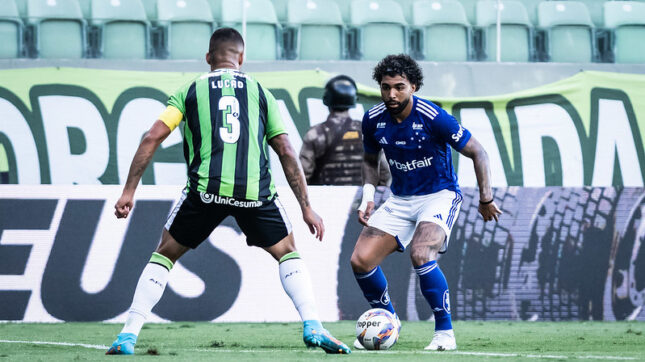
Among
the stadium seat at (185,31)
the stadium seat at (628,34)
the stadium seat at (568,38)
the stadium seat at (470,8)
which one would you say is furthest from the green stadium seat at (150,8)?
the stadium seat at (628,34)

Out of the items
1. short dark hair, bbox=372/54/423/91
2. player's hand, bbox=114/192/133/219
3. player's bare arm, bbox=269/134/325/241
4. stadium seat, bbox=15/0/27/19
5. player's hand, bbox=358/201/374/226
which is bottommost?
player's hand, bbox=358/201/374/226

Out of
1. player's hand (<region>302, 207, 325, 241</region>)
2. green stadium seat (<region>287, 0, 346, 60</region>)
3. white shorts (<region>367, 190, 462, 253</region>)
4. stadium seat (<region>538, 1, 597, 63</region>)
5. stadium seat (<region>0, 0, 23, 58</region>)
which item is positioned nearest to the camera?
player's hand (<region>302, 207, 325, 241</region>)

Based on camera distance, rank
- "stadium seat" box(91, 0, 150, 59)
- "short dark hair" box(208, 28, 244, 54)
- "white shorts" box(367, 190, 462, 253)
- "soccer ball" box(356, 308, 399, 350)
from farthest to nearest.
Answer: "stadium seat" box(91, 0, 150, 59), "white shorts" box(367, 190, 462, 253), "soccer ball" box(356, 308, 399, 350), "short dark hair" box(208, 28, 244, 54)

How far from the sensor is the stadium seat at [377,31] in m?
13.6

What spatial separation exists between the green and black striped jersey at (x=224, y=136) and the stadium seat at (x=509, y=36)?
898cm

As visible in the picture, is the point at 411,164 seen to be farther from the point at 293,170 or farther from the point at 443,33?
the point at 443,33

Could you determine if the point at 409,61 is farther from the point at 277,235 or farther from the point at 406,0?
the point at 406,0

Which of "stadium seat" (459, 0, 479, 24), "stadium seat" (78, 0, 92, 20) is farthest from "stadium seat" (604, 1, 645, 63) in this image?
"stadium seat" (78, 0, 92, 20)

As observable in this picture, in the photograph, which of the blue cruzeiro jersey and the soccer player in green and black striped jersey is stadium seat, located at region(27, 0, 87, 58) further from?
the soccer player in green and black striped jersey

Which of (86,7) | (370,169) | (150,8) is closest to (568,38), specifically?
(150,8)

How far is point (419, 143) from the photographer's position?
248 inches

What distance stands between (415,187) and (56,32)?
782 cm

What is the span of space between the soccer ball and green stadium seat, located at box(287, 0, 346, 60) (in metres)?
7.61

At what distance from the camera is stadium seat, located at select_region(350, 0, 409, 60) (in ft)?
44.7
